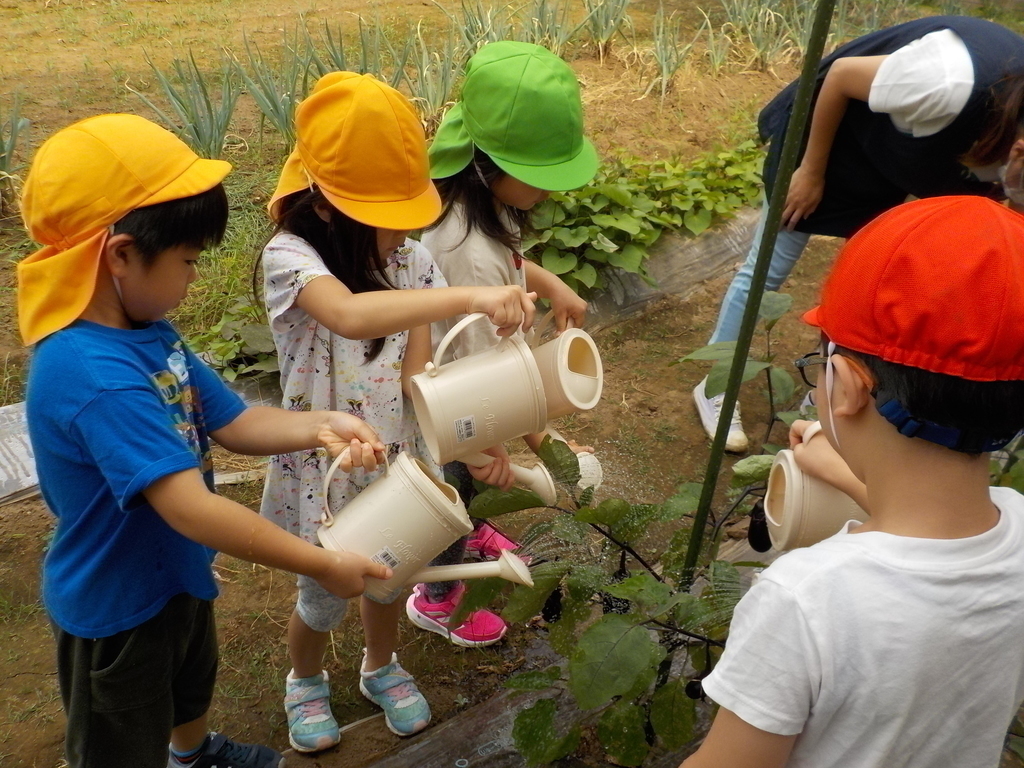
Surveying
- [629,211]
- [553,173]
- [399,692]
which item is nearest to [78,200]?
[553,173]

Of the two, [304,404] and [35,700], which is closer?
[304,404]

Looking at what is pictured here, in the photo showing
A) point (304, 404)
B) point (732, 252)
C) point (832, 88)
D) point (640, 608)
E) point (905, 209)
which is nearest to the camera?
point (905, 209)

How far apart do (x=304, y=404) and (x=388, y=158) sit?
46 cm

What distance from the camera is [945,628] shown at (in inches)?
32.4

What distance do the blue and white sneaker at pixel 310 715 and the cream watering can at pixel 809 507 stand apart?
108 centimetres

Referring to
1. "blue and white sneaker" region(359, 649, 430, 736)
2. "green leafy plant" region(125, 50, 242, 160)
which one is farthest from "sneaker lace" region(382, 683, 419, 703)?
"green leafy plant" region(125, 50, 242, 160)

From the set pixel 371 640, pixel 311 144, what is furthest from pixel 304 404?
pixel 371 640

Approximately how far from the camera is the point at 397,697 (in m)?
1.85

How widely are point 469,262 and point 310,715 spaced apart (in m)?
0.97

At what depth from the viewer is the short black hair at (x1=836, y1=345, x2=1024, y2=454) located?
79 centimetres

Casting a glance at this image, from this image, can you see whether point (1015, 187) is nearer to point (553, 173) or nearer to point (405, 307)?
point (553, 173)

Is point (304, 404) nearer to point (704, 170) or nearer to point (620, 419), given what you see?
point (620, 419)

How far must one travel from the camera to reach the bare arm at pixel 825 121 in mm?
2084

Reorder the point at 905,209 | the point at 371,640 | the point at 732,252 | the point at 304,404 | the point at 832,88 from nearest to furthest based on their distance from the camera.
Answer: the point at 905,209
the point at 304,404
the point at 371,640
the point at 832,88
the point at 732,252
